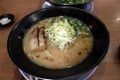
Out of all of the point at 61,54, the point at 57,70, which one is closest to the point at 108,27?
the point at 61,54

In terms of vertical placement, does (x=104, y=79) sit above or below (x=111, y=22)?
below

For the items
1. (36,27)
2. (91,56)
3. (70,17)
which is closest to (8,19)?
(36,27)

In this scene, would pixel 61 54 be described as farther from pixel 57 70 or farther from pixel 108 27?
pixel 108 27

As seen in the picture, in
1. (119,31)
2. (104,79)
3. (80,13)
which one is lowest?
(104,79)

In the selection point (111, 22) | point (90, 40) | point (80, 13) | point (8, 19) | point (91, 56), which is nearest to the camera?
point (91, 56)

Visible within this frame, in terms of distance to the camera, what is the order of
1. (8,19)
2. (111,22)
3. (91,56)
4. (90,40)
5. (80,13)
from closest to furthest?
1. (91,56)
2. (90,40)
3. (80,13)
4. (111,22)
5. (8,19)

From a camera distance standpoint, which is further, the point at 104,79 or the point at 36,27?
the point at 36,27

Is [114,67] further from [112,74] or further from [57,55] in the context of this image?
[57,55]

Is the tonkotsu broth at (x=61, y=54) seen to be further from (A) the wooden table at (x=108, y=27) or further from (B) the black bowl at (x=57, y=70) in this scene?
(A) the wooden table at (x=108, y=27)
